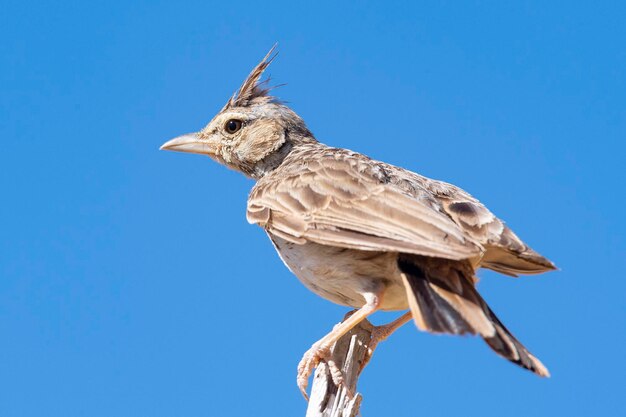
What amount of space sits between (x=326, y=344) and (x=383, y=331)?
79 cm

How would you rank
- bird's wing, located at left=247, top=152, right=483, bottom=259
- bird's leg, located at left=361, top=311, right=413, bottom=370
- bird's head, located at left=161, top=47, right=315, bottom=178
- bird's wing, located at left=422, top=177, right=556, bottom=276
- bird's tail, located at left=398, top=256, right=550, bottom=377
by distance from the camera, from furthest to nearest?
bird's head, located at left=161, top=47, right=315, bottom=178 < bird's leg, located at left=361, top=311, right=413, bottom=370 < bird's wing, located at left=422, top=177, right=556, bottom=276 < bird's wing, located at left=247, top=152, right=483, bottom=259 < bird's tail, located at left=398, top=256, right=550, bottom=377

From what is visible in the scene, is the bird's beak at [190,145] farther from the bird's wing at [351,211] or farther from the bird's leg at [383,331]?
the bird's leg at [383,331]

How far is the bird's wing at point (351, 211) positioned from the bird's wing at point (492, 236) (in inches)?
6.6

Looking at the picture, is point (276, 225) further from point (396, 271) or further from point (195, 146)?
point (195, 146)

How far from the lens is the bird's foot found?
635 centimetres

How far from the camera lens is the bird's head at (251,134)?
8.58 metres

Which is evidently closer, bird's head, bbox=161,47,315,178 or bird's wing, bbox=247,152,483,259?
bird's wing, bbox=247,152,483,259

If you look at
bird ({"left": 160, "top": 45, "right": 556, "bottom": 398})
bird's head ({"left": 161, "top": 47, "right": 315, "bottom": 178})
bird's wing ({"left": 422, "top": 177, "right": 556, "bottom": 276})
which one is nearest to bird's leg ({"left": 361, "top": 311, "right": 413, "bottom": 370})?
bird ({"left": 160, "top": 45, "right": 556, "bottom": 398})

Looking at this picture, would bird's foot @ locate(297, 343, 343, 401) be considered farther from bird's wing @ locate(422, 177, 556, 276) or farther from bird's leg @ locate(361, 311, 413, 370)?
bird's wing @ locate(422, 177, 556, 276)

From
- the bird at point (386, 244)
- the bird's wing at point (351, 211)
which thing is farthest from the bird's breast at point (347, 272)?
the bird's wing at point (351, 211)

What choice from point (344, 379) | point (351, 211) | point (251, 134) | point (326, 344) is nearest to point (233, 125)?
point (251, 134)

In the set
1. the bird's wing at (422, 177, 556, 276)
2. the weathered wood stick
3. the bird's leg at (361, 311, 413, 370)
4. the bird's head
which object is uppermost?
the bird's head

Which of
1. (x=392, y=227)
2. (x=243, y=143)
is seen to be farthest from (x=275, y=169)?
(x=392, y=227)

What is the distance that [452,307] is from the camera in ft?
18.1
